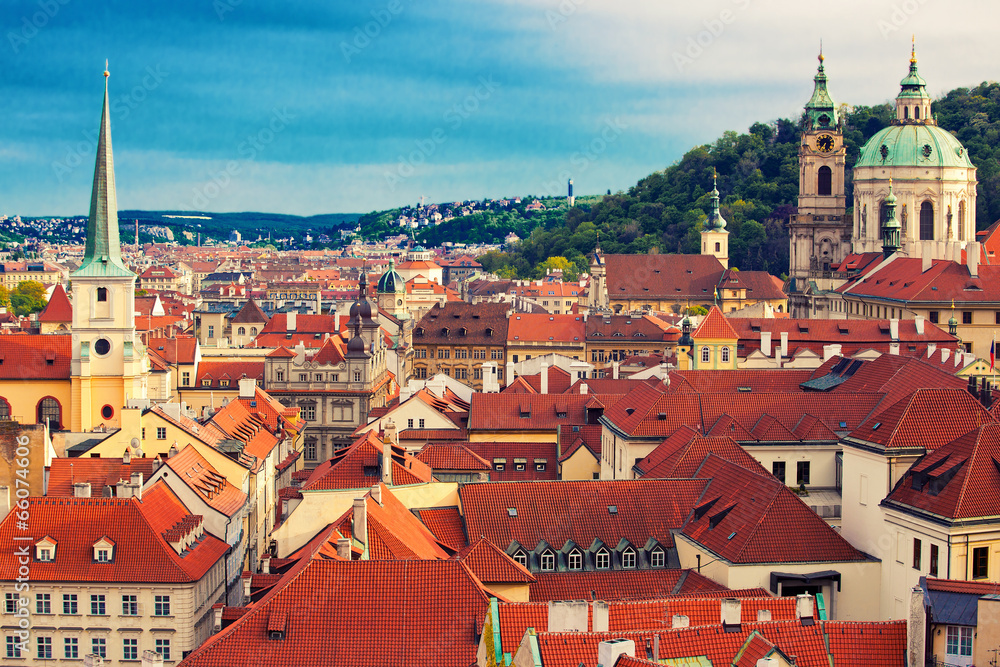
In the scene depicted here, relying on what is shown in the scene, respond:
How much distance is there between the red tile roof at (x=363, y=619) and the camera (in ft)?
103

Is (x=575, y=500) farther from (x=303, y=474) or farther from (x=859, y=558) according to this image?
(x=303, y=474)

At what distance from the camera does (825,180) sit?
160250mm

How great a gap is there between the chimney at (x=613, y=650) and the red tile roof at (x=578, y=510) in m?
18.4

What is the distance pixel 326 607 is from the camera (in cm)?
3241

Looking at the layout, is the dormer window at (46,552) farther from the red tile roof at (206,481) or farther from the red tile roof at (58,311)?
the red tile roof at (58,311)

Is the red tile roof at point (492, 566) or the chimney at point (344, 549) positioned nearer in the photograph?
the chimney at point (344, 549)

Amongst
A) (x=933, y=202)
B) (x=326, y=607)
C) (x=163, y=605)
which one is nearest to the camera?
(x=326, y=607)

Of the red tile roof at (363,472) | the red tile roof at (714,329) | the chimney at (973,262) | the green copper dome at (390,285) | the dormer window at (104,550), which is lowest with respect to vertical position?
the dormer window at (104,550)

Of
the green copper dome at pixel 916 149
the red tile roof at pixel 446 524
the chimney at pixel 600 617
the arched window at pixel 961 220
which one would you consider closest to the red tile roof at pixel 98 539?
the red tile roof at pixel 446 524

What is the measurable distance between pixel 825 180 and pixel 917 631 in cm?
13681

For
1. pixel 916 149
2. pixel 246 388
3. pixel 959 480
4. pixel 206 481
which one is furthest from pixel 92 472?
pixel 916 149

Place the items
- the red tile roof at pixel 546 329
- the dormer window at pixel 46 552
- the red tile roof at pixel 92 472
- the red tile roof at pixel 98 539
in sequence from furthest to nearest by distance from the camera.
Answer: the red tile roof at pixel 546 329, the red tile roof at pixel 92 472, the dormer window at pixel 46 552, the red tile roof at pixel 98 539

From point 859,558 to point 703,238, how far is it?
431ft

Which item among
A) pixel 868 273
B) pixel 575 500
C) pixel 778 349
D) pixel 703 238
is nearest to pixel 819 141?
pixel 703 238
